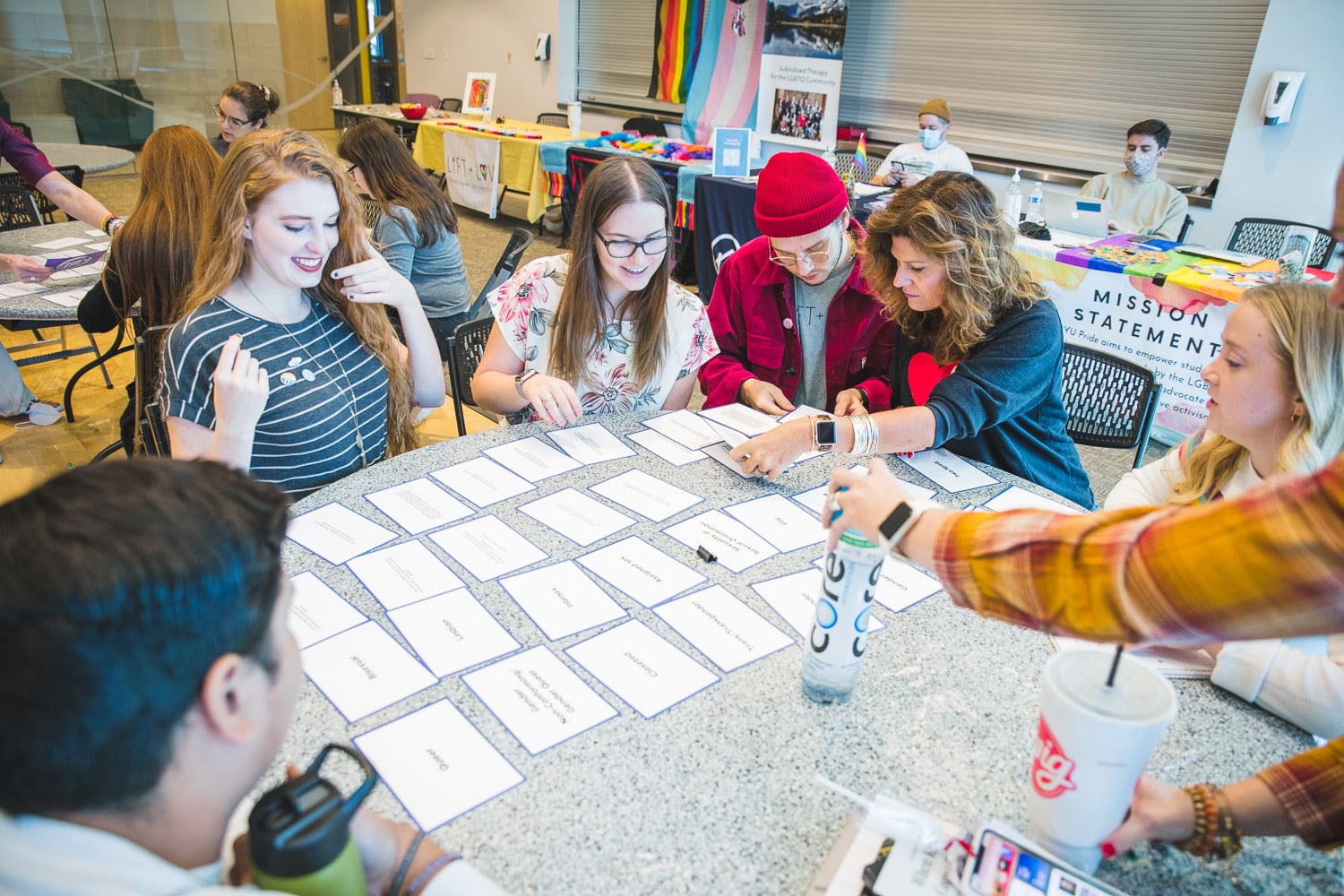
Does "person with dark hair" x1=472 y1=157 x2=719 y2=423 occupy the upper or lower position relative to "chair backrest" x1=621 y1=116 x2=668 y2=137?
lower

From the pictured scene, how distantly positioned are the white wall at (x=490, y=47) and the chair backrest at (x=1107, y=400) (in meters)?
7.99

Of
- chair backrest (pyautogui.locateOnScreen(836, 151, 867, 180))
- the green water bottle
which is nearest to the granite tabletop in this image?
the green water bottle

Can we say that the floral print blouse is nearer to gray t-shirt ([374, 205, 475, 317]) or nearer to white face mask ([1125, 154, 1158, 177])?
gray t-shirt ([374, 205, 475, 317])

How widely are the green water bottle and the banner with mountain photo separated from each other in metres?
7.26

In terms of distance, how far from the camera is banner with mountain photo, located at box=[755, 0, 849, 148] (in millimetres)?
6781

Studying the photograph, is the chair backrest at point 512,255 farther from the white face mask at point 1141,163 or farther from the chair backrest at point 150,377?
the white face mask at point 1141,163

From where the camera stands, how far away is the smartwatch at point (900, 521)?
2.66 feet

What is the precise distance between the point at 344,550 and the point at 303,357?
0.63m

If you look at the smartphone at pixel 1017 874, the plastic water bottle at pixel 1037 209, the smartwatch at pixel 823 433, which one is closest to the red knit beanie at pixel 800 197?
the smartwatch at pixel 823 433

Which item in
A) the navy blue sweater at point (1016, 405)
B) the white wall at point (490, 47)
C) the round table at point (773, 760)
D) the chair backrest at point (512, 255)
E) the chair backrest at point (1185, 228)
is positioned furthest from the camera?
the white wall at point (490, 47)

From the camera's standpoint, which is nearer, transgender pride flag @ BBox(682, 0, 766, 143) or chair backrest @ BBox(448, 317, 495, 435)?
chair backrest @ BBox(448, 317, 495, 435)

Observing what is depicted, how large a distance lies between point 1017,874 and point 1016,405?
1184mm

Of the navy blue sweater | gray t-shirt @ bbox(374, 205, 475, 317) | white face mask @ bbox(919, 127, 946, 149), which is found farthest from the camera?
white face mask @ bbox(919, 127, 946, 149)

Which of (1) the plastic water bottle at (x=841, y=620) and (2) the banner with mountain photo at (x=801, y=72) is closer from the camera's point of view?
(1) the plastic water bottle at (x=841, y=620)
